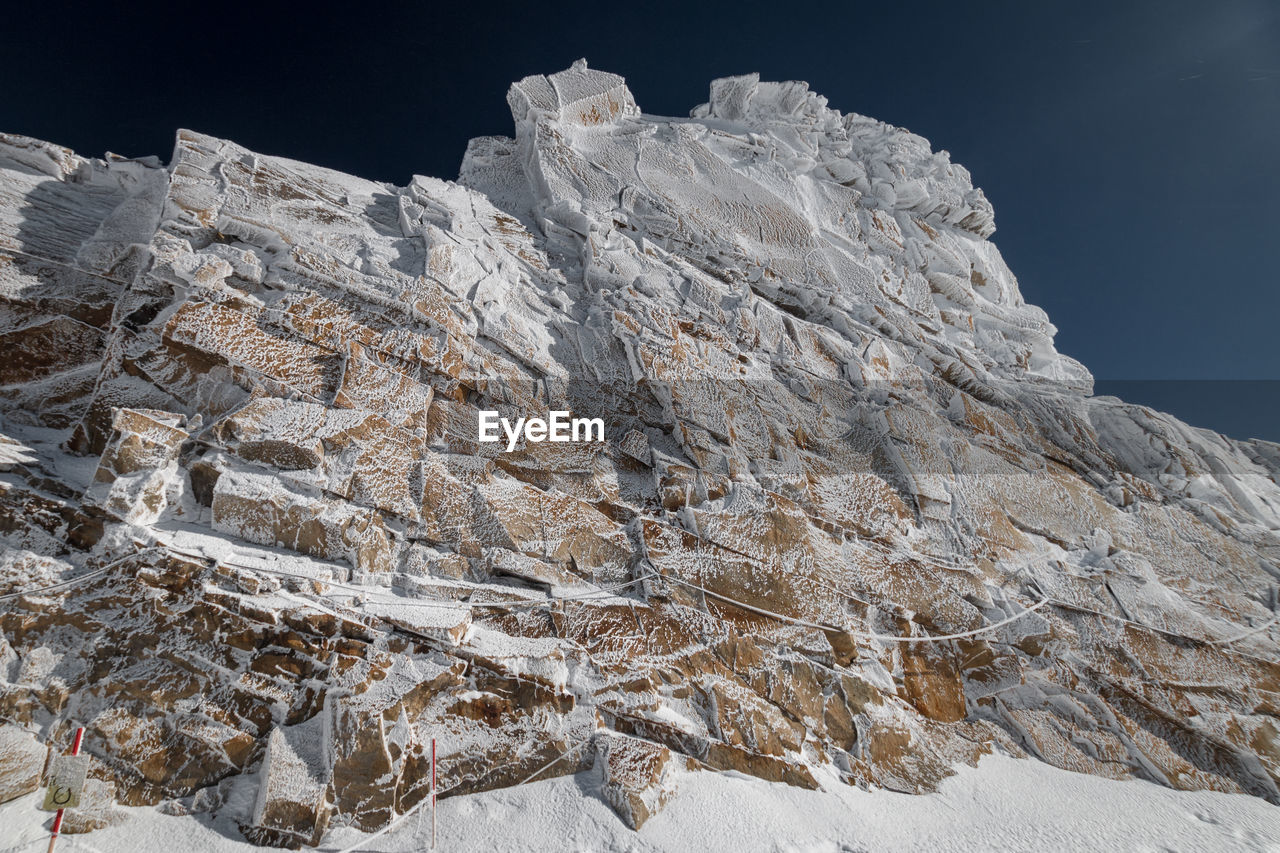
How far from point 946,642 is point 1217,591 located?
20.3 feet

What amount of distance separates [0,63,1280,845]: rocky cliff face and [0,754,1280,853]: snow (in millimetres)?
193

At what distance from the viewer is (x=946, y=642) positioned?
8.02 meters

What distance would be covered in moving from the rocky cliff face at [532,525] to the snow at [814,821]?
193mm

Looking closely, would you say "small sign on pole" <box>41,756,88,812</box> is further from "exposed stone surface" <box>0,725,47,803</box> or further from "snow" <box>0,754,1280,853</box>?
"exposed stone surface" <box>0,725,47,803</box>

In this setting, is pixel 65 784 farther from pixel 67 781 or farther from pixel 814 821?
pixel 814 821

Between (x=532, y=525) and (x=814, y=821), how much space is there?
15.1ft

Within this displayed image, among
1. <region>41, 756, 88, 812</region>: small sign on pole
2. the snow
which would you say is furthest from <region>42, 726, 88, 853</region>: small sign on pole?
the snow

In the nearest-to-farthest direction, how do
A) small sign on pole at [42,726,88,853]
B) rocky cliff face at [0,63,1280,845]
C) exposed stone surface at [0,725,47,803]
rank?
1. small sign on pole at [42,726,88,853]
2. exposed stone surface at [0,725,47,803]
3. rocky cliff face at [0,63,1280,845]

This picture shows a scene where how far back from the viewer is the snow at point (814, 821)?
177 inches

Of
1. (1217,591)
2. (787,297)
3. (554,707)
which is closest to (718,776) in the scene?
(554,707)

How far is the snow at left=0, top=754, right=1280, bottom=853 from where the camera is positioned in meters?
4.50

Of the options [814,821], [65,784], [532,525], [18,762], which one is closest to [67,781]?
[65,784]

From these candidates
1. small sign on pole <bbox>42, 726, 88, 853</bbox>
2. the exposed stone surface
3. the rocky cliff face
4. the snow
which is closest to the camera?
small sign on pole <bbox>42, 726, 88, 853</bbox>

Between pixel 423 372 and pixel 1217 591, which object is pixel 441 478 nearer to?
pixel 423 372
